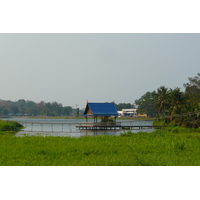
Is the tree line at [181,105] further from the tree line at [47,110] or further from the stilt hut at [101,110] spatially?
the tree line at [47,110]

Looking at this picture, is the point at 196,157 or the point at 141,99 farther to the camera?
the point at 141,99

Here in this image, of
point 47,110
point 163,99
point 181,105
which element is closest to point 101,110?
point 181,105

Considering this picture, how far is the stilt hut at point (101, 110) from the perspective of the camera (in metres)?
34.5

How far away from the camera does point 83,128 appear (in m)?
35.9

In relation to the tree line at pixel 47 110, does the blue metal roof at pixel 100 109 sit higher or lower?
lower

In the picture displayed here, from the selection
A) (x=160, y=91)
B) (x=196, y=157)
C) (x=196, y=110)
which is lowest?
(x=196, y=157)

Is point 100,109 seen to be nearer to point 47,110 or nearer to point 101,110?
point 101,110

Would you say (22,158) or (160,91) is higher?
(160,91)

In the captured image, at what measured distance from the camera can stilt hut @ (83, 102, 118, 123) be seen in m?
34.5

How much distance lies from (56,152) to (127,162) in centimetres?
332

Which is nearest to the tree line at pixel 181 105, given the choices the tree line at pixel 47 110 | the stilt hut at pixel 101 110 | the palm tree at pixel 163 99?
the palm tree at pixel 163 99

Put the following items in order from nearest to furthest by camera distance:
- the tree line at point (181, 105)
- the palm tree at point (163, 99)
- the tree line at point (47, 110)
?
1. the tree line at point (181, 105)
2. the palm tree at point (163, 99)
3. the tree line at point (47, 110)

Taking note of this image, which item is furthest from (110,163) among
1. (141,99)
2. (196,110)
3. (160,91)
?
(141,99)

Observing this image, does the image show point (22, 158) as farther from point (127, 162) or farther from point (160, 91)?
point (160, 91)
